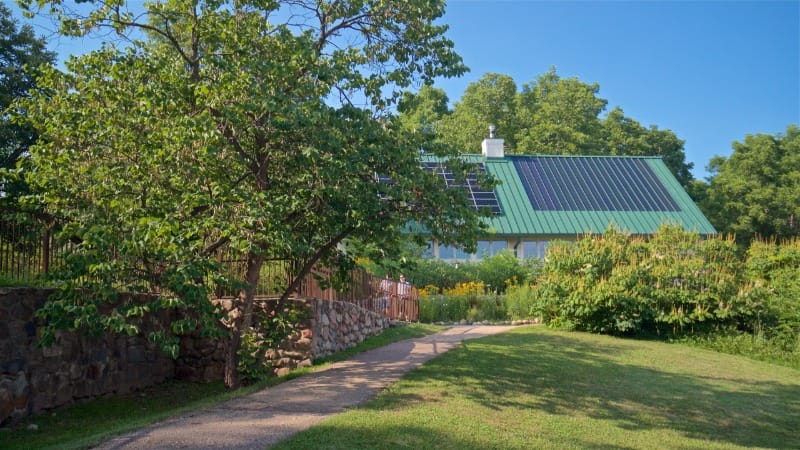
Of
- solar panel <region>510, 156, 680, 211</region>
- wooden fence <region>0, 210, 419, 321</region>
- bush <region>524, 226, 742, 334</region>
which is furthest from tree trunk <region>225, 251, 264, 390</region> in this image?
solar panel <region>510, 156, 680, 211</region>

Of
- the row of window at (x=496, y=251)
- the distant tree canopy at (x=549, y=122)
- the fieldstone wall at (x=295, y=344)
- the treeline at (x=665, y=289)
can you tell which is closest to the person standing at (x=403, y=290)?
the treeline at (x=665, y=289)

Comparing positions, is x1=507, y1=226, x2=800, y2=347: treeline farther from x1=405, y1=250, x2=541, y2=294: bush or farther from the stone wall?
the stone wall

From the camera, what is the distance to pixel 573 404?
9.59 metres

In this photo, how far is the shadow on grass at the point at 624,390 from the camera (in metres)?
9.14

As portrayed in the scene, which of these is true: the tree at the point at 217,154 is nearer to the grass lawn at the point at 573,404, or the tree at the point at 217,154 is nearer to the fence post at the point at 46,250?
the fence post at the point at 46,250

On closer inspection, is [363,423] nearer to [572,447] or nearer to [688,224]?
[572,447]

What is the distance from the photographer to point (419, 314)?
65.3 feet

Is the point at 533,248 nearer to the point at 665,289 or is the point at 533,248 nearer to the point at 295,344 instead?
the point at 665,289

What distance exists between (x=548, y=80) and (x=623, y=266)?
26.9 meters

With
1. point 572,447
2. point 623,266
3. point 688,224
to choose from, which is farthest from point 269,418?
point 688,224

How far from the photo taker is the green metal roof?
2505 centimetres

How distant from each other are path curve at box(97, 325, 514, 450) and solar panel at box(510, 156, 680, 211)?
15379mm

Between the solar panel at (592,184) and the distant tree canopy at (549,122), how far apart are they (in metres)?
6.29

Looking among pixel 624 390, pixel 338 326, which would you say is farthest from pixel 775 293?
pixel 338 326
